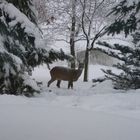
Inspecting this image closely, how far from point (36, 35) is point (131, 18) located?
2.12m

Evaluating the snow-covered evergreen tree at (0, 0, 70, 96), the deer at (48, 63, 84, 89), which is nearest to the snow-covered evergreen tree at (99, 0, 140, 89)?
the snow-covered evergreen tree at (0, 0, 70, 96)

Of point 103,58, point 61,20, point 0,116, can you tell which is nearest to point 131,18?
point 0,116

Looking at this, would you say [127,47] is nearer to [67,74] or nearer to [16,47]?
[16,47]

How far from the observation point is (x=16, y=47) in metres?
7.98

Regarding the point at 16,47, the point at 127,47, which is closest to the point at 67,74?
the point at 127,47

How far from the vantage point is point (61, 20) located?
23.2 meters

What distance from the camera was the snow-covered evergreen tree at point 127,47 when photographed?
6860 mm

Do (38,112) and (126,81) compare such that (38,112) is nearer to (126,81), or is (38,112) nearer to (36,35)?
(36,35)

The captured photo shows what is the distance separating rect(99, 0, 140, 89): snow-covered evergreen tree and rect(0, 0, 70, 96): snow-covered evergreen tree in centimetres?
159

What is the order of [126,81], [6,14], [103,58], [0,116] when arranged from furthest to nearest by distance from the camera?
[103,58]
[126,81]
[6,14]
[0,116]

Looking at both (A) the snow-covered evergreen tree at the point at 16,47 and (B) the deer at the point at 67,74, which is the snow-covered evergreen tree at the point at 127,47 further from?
(B) the deer at the point at 67,74

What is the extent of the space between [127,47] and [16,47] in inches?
100

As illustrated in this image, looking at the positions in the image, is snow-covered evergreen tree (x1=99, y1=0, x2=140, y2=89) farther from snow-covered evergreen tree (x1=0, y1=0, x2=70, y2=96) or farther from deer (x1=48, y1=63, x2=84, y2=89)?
deer (x1=48, y1=63, x2=84, y2=89)

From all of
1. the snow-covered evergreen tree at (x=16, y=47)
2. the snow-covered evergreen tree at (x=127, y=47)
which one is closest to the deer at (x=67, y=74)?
the snow-covered evergreen tree at (x=127, y=47)
